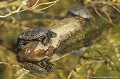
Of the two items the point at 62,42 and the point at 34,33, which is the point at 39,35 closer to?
the point at 34,33

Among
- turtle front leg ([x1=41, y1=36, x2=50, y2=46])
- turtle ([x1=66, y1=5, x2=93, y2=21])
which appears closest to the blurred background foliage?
turtle ([x1=66, y1=5, x2=93, y2=21])

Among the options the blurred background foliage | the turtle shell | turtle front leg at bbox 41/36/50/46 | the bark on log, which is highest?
the turtle shell

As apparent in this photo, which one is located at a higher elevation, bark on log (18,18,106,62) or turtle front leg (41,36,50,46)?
turtle front leg (41,36,50,46)

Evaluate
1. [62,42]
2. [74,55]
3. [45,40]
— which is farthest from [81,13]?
[45,40]

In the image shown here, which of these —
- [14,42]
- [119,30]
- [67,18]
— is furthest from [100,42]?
[14,42]

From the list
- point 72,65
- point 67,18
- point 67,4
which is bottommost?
point 72,65

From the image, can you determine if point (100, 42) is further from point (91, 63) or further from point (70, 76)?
point (70, 76)

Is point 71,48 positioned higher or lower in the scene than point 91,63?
higher

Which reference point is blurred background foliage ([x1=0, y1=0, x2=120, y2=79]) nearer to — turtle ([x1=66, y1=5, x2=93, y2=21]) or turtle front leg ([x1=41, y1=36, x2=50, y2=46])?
turtle ([x1=66, y1=5, x2=93, y2=21])
